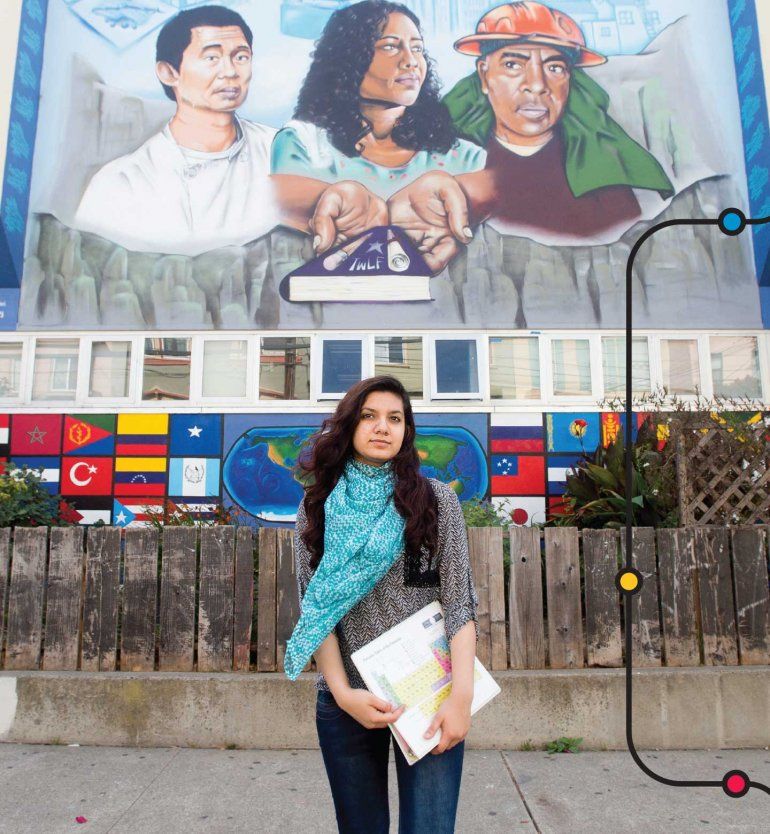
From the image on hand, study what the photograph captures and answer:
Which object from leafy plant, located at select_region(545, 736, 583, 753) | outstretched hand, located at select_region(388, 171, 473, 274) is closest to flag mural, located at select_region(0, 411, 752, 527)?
outstretched hand, located at select_region(388, 171, 473, 274)

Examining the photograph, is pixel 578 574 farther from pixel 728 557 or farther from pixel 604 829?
pixel 604 829

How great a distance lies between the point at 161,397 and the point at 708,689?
611 cm

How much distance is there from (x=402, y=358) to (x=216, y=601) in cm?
428

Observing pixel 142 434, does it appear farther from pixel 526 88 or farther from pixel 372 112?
pixel 526 88

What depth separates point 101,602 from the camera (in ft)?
13.3

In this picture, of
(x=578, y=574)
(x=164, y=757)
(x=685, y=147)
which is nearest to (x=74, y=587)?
(x=164, y=757)

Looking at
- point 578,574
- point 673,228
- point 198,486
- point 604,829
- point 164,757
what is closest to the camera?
point 604,829

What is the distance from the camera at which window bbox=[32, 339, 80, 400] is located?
7672mm

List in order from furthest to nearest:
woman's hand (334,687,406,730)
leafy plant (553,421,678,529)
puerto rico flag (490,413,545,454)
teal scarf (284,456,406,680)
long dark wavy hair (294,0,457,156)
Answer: long dark wavy hair (294,0,457,156), puerto rico flag (490,413,545,454), leafy plant (553,421,678,529), teal scarf (284,456,406,680), woman's hand (334,687,406,730)

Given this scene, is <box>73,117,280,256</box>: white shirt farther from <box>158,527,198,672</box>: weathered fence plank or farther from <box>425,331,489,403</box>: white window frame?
<box>158,527,198,672</box>: weathered fence plank

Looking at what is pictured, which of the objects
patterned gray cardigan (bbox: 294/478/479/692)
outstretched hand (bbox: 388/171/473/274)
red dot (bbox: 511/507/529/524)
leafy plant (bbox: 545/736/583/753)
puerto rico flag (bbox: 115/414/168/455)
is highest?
outstretched hand (bbox: 388/171/473/274)

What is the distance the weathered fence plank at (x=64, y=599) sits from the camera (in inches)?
157

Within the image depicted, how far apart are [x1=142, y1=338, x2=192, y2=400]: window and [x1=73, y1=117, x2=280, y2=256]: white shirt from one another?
117 cm

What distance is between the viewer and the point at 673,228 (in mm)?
7965
